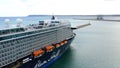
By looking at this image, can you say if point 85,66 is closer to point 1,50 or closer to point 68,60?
point 68,60

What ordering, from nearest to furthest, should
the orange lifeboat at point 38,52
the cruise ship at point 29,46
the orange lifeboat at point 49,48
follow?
the cruise ship at point 29,46
the orange lifeboat at point 38,52
the orange lifeboat at point 49,48

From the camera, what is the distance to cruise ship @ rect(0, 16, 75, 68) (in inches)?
563

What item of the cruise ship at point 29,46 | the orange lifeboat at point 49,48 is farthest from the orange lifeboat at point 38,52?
the orange lifeboat at point 49,48

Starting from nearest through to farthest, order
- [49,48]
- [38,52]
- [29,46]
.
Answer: [29,46] → [38,52] → [49,48]

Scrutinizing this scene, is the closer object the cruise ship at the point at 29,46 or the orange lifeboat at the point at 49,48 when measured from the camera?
the cruise ship at the point at 29,46

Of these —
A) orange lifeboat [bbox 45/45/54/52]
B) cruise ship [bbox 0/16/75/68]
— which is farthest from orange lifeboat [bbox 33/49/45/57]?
orange lifeboat [bbox 45/45/54/52]

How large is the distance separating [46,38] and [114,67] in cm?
840

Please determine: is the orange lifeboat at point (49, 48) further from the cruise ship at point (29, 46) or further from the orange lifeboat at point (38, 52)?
the orange lifeboat at point (38, 52)

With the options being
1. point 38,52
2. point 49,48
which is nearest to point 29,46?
point 38,52

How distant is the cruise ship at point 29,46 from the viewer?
14.3m

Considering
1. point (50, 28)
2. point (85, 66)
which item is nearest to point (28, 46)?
point (50, 28)

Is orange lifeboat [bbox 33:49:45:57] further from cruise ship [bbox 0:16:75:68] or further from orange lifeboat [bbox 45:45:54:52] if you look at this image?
orange lifeboat [bbox 45:45:54:52]

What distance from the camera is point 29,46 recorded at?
56.2ft

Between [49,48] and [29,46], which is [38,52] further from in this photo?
[49,48]
